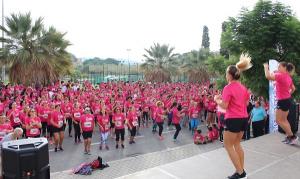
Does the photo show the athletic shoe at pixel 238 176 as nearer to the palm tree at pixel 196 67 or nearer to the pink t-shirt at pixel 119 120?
the pink t-shirt at pixel 119 120

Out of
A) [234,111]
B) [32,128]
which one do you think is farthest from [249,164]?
[32,128]

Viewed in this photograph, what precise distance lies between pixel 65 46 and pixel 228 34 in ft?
44.9

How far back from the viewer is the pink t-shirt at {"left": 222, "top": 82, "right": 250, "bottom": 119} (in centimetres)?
398

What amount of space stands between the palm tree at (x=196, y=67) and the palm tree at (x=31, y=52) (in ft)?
55.5

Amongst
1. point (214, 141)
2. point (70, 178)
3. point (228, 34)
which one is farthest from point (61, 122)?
point (228, 34)

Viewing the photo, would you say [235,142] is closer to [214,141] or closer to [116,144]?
[116,144]

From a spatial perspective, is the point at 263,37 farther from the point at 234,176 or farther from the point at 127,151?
the point at 234,176

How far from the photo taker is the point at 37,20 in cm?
2141

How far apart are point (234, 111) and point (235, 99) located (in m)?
0.17

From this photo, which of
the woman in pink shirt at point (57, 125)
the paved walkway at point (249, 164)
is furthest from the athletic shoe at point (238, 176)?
the woman in pink shirt at point (57, 125)

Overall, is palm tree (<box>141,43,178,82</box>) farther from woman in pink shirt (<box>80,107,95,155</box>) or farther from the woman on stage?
the woman on stage

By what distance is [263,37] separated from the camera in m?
11.4

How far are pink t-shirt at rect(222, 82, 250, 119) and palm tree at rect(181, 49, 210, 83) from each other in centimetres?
3101

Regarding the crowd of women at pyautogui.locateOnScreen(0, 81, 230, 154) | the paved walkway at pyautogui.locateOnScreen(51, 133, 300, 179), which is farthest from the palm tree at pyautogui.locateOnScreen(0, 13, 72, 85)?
the paved walkway at pyautogui.locateOnScreen(51, 133, 300, 179)
